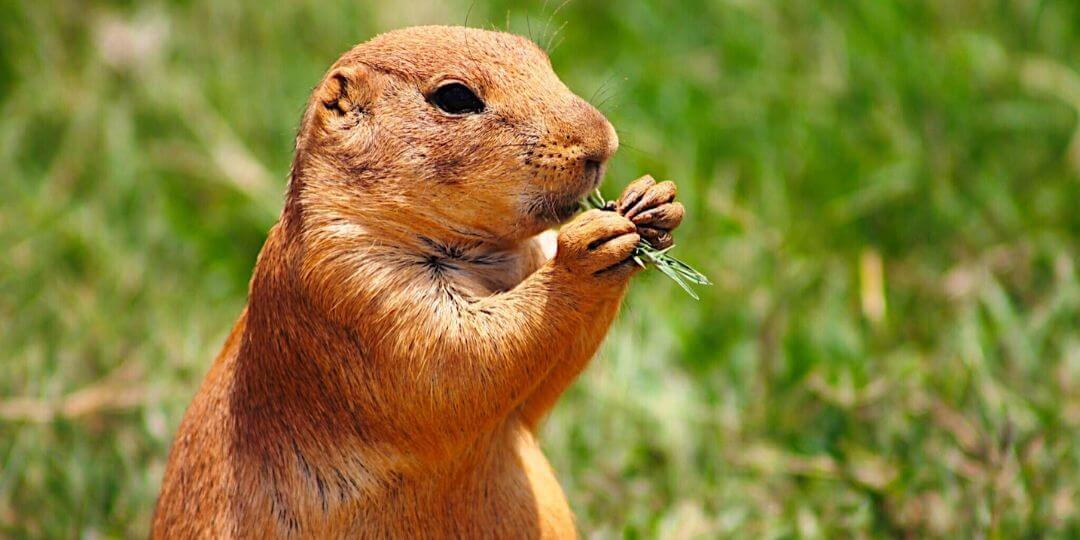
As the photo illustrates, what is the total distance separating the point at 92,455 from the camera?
16.1ft

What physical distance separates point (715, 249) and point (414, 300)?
2.93 meters

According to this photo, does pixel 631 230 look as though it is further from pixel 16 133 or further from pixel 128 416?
pixel 16 133

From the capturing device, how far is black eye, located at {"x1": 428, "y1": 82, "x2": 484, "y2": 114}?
3232 mm

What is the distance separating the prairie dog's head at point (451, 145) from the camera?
316 cm

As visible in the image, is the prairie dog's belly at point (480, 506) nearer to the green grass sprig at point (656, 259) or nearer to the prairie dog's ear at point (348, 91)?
the green grass sprig at point (656, 259)

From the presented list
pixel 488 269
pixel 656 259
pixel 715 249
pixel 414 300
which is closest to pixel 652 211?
pixel 656 259

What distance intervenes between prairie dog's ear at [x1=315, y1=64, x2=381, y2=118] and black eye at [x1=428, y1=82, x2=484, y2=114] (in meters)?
0.16

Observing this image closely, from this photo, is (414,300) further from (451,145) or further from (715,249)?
(715,249)

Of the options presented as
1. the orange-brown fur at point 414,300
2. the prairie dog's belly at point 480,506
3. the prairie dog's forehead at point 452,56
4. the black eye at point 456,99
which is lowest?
the prairie dog's belly at point 480,506

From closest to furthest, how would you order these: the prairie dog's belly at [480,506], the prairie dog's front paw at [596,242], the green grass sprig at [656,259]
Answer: the prairie dog's front paw at [596,242], the green grass sprig at [656,259], the prairie dog's belly at [480,506]

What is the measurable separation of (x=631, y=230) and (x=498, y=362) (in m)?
0.45

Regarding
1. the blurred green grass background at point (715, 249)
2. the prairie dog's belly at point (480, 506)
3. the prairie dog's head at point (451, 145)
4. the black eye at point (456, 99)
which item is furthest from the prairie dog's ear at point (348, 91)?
the prairie dog's belly at point (480, 506)

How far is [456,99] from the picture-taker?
127 inches

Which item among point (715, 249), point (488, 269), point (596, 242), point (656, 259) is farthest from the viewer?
point (715, 249)
